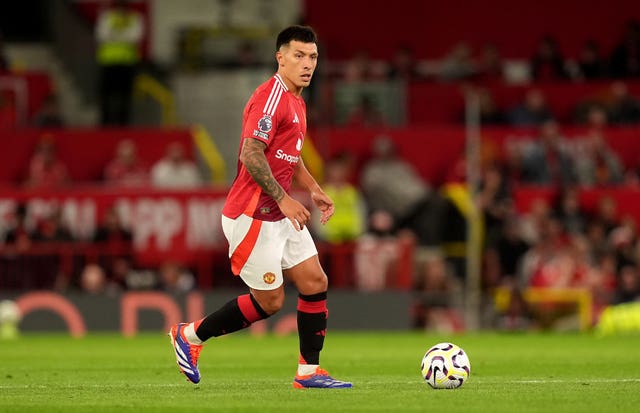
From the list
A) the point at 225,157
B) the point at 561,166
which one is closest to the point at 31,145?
the point at 225,157

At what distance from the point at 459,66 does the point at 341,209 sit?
19.7 ft

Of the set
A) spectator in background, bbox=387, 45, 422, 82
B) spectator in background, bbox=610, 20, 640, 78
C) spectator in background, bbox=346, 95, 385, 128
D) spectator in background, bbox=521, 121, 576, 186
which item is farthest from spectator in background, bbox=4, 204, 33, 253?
spectator in background, bbox=610, 20, 640, 78

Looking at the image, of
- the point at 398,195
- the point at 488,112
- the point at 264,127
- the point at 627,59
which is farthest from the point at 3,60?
the point at 264,127

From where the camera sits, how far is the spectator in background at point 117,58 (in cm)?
2494

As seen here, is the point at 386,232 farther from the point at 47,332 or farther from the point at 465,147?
the point at 47,332

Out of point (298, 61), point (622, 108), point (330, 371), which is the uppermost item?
point (298, 61)

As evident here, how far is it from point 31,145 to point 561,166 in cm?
886

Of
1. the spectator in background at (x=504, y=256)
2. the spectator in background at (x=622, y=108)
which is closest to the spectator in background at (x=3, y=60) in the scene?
the spectator in background at (x=504, y=256)

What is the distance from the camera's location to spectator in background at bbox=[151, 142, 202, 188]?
74.1 feet

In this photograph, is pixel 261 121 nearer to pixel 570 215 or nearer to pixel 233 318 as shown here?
pixel 233 318

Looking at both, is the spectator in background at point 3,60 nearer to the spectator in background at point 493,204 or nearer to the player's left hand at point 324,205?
the spectator in background at point 493,204

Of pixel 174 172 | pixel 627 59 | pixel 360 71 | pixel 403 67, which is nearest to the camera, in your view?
pixel 174 172

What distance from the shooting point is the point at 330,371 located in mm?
12055

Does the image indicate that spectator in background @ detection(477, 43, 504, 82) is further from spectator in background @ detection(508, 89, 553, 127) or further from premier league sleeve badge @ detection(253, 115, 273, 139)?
premier league sleeve badge @ detection(253, 115, 273, 139)
